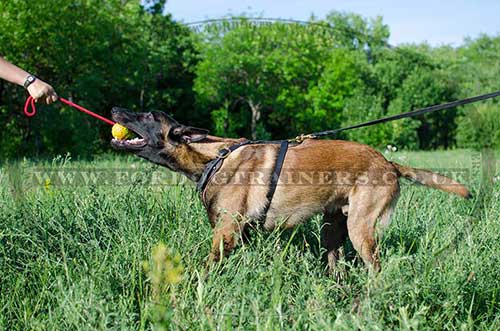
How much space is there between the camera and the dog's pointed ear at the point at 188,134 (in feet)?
13.7

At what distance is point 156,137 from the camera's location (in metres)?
4.15

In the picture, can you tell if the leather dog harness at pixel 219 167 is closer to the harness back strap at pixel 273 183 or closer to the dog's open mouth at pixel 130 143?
the harness back strap at pixel 273 183

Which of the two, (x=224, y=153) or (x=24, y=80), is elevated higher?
(x=24, y=80)

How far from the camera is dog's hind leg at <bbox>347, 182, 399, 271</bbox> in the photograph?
376 cm

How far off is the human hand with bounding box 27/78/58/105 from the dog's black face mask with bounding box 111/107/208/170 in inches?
28.2

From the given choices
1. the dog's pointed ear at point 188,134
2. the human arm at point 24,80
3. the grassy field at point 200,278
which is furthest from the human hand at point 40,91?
the dog's pointed ear at point 188,134

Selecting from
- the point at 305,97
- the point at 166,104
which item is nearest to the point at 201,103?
the point at 166,104

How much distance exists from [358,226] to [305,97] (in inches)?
707

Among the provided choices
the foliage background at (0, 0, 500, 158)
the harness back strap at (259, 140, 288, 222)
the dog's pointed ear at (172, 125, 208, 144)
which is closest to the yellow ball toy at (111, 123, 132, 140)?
the dog's pointed ear at (172, 125, 208, 144)

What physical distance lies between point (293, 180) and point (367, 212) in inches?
23.9

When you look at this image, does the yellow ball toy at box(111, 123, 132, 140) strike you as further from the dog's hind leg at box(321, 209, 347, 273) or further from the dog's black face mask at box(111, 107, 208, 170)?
the dog's hind leg at box(321, 209, 347, 273)

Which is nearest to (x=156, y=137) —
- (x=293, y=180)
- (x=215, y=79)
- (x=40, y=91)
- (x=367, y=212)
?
(x=40, y=91)

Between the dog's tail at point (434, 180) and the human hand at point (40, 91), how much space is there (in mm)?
2561

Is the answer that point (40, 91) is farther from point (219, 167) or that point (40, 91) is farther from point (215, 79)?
point (215, 79)
